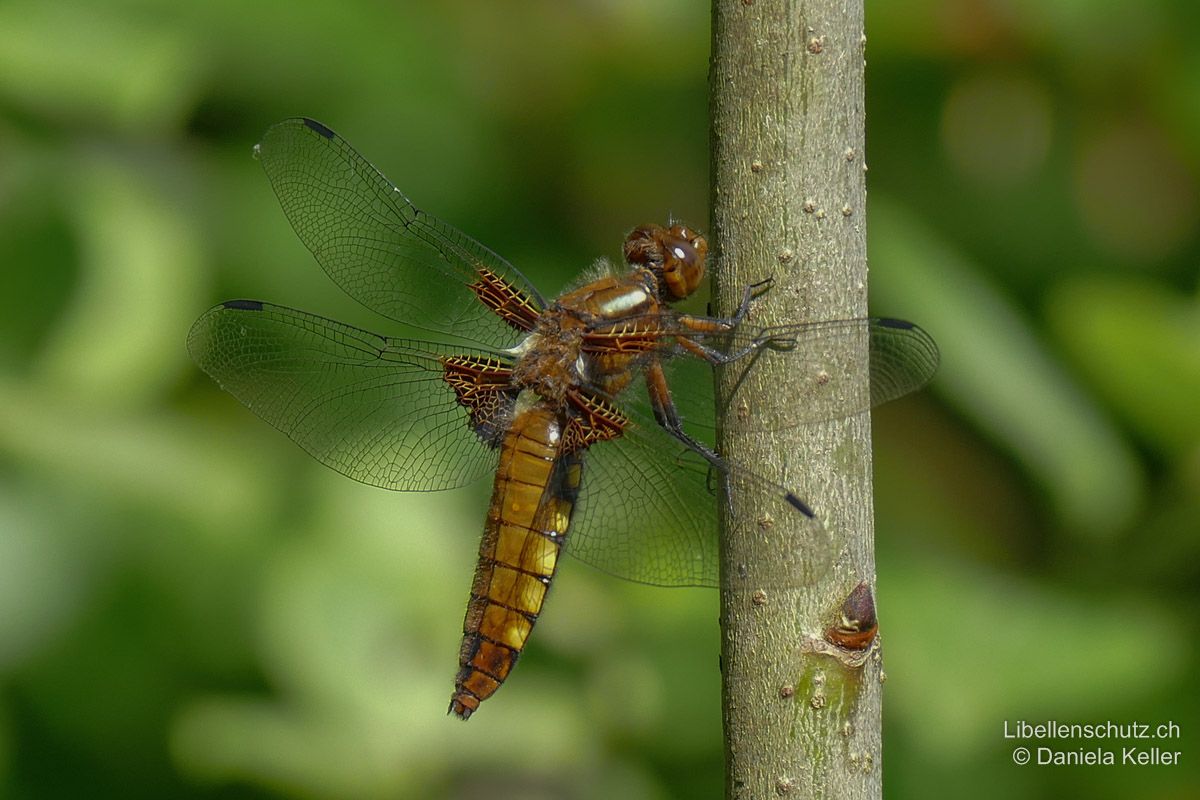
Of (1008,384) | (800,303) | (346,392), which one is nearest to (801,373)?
(800,303)

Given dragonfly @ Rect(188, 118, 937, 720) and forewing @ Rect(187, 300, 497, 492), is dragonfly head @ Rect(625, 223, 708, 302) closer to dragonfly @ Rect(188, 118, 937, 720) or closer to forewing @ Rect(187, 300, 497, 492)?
dragonfly @ Rect(188, 118, 937, 720)

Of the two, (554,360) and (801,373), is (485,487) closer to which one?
(554,360)

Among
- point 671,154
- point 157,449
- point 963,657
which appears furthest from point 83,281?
point 963,657

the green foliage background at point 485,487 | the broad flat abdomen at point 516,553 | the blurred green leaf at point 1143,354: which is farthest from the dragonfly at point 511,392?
the blurred green leaf at point 1143,354

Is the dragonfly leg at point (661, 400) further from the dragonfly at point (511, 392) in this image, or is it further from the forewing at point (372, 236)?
the forewing at point (372, 236)

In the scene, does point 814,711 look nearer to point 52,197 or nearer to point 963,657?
point 963,657

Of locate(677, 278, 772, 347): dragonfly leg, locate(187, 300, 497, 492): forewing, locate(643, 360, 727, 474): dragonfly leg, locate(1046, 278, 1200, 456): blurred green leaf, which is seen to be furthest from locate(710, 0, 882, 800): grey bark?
locate(1046, 278, 1200, 456): blurred green leaf
